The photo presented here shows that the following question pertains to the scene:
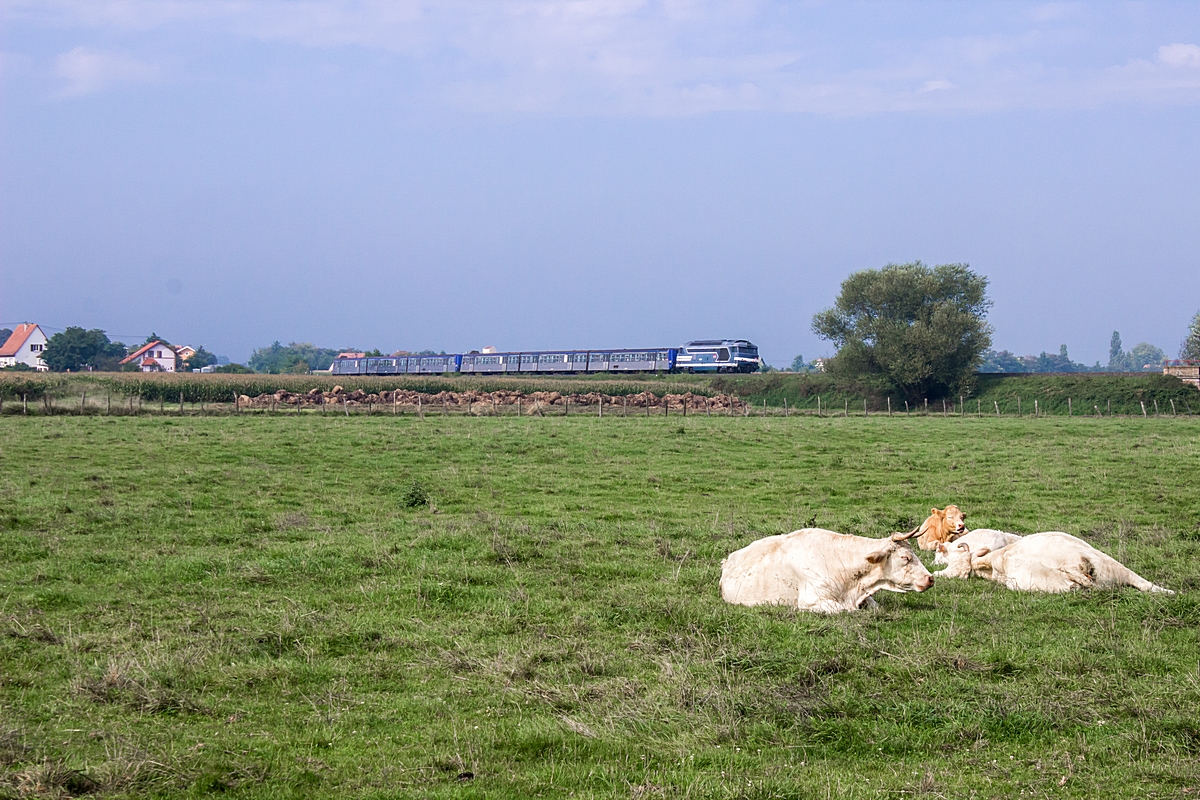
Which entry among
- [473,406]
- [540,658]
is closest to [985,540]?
[540,658]

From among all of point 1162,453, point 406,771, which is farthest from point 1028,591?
point 1162,453

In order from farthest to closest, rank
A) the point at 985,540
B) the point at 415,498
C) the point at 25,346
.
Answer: the point at 25,346 < the point at 415,498 < the point at 985,540

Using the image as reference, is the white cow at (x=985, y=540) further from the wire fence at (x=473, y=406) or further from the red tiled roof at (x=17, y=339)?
the red tiled roof at (x=17, y=339)

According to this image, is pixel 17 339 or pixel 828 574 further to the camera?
pixel 17 339

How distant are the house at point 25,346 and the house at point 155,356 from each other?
10977 millimetres

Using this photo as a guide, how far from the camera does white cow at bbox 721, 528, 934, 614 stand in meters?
9.82

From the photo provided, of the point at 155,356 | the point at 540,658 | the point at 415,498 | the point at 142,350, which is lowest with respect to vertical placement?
the point at 540,658

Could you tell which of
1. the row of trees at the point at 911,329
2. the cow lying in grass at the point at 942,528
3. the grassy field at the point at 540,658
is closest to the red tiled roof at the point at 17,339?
the row of trees at the point at 911,329

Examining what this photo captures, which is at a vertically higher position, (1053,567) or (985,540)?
(985,540)

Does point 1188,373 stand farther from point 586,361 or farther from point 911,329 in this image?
point 586,361

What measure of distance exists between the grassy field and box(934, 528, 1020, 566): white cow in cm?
88

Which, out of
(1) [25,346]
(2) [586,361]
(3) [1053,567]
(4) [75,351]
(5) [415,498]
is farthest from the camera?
(1) [25,346]

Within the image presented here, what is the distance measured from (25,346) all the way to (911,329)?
116906 mm

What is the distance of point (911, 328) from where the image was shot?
67.1 metres
